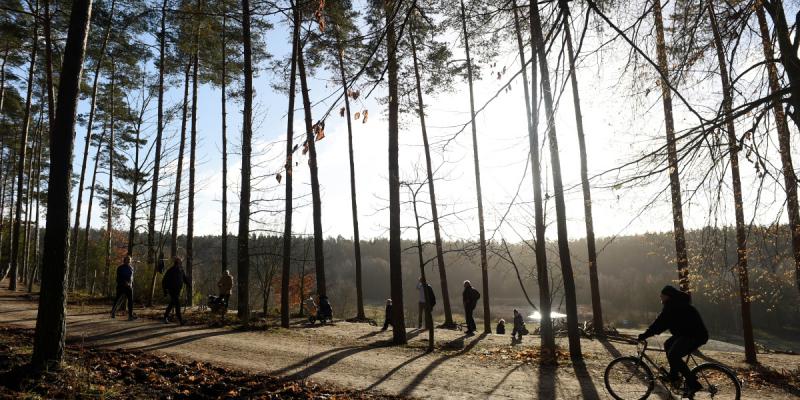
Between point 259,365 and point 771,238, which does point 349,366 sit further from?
point 771,238

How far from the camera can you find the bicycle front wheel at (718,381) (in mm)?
6316

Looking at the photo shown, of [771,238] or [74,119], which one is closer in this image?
[771,238]

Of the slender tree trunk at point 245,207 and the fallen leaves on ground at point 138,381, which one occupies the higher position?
the slender tree trunk at point 245,207

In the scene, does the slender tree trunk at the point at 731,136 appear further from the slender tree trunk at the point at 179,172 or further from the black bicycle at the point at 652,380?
the slender tree trunk at the point at 179,172

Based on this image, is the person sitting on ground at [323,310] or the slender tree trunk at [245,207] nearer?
the slender tree trunk at [245,207]

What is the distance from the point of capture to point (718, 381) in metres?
6.40

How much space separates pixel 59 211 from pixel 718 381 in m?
9.08

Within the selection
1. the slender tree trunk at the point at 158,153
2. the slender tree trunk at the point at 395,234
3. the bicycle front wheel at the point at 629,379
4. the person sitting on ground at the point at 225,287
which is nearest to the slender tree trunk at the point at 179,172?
the slender tree trunk at the point at 158,153

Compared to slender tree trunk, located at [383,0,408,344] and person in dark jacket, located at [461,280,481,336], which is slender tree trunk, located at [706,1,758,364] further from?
person in dark jacket, located at [461,280,481,336]

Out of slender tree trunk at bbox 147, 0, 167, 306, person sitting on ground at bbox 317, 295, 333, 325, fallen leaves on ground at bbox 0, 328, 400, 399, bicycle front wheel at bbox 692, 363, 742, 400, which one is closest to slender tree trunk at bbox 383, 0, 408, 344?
fallen leaves on ground at bbox 0, 328, 400, 399

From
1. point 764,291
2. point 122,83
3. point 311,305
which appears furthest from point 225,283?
point 764,291

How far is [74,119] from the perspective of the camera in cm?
616

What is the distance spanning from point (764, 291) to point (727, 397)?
455 centimetres

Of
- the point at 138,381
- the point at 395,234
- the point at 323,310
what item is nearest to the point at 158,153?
the point at 323,310
